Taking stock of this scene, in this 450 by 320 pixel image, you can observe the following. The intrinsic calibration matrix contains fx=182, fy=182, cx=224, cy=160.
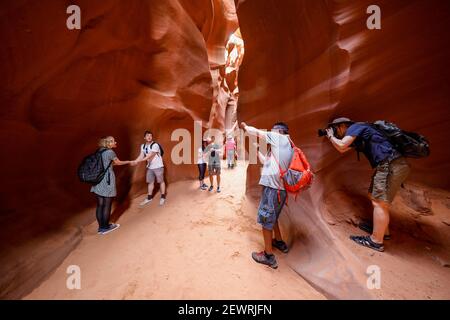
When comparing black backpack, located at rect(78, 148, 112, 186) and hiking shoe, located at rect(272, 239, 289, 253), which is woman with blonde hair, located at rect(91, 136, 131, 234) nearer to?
black backpack, located at rect(78, 148, 112, 186)

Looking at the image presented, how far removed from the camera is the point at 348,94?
2777mm

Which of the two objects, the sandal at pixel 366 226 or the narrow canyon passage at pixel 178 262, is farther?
the sandal at pixel 366 226

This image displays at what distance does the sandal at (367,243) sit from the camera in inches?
89.8

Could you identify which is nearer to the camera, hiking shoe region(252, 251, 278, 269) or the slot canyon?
the slot canyon

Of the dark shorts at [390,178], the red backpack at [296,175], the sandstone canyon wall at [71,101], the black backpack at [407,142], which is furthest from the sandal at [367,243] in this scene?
the sandstone canyon wall at [71,101]

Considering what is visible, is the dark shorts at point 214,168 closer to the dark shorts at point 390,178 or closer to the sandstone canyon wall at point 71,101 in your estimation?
the sandstone canyon wall at point 71,101

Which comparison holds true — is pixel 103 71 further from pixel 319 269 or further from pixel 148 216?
pixel 319 269

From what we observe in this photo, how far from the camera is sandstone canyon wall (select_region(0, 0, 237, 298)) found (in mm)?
2715

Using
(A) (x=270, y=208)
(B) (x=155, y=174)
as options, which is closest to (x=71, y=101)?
(B) (x=155, y=174)

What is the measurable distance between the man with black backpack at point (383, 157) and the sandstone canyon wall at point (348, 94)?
0.51 metres

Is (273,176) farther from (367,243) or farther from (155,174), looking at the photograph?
(155,174)

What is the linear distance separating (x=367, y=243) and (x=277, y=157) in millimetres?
1600

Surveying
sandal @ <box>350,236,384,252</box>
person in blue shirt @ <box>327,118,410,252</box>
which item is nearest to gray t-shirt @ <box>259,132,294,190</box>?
person in blue shirt @ <box>327,118,410,252</box>
